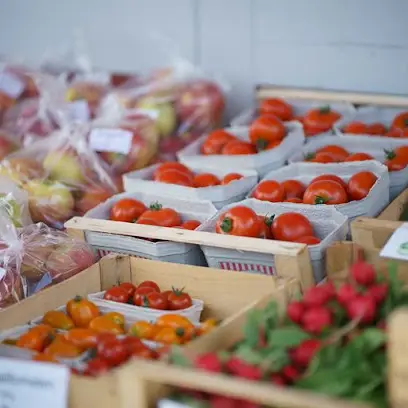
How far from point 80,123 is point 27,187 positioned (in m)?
0.68

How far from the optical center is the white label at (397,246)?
225 cm

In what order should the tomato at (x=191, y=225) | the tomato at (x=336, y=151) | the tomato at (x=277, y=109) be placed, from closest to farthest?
the tomato at (x=191, y=225) < the tomato at (x=336, y=151) < the tomato at (x=277, y=109)

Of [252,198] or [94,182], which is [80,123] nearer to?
[94,182]

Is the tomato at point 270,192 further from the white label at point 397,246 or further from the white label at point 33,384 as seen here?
the white label at point 33,384

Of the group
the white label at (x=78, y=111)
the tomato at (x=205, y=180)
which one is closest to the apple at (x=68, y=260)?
the tomato at (x=205, y=180)

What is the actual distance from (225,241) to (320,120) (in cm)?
131

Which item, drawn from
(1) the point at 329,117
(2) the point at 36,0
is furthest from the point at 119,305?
(2) the point at 36,0

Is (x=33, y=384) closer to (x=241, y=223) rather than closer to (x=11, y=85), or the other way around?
(x=241, y=223)

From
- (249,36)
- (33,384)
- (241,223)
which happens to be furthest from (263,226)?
(249,36)

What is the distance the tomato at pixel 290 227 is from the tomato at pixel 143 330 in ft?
1.90

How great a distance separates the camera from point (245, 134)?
3637mm

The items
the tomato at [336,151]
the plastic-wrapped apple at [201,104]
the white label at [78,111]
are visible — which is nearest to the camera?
the tomato at [336,151]

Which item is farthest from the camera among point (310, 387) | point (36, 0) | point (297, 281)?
point (36, 0)

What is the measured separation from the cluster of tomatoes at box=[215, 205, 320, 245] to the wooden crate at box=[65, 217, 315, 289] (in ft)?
0.20
